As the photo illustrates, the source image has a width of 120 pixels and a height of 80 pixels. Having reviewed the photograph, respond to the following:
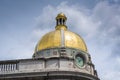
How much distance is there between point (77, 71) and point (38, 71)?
13.6 feet

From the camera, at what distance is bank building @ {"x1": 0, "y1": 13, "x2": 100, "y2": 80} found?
133 ft

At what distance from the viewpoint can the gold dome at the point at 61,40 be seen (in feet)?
145

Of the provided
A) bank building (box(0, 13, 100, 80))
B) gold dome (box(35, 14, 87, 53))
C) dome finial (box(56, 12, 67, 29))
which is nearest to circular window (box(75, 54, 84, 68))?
bank building (box(0, 13, 100, 80))

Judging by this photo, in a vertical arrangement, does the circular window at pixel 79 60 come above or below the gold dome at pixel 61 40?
below

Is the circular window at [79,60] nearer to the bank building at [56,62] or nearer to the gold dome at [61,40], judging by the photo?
the bank building at [56,62]

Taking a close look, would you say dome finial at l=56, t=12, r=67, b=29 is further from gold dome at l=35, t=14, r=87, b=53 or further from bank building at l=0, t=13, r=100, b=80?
bank building at l=0, t=13, r=100, b=80

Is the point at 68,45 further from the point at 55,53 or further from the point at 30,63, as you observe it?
the point at 30,63

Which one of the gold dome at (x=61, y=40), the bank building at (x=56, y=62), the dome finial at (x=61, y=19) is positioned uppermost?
the dome finial at (x=61, y=19)

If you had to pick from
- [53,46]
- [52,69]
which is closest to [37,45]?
[53,46]

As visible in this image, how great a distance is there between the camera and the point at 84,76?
136ft

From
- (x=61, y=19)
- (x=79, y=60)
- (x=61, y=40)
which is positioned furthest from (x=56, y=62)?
(x=61, y=19)

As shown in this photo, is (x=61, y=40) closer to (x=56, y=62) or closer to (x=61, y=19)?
(x=56, y=62)

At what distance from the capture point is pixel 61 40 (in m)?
44.4

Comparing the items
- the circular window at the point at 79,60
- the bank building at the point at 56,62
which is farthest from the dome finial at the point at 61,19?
the circular window at the point at 79,60
